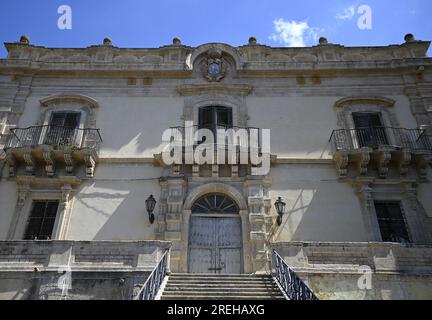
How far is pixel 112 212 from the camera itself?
1187 centimetres

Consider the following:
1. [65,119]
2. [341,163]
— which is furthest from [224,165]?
[65,119]

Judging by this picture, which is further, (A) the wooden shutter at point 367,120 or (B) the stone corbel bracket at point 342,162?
(A) the wooden shutter at point 367,120

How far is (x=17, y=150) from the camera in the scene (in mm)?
12250

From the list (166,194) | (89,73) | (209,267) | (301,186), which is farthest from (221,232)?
(89,73)

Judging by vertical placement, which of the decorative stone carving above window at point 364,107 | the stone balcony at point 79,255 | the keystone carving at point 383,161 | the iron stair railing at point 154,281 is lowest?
the iron stair railing at point 154,281

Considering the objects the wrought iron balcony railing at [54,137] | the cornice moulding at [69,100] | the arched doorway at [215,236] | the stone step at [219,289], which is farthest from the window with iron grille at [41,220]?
the stone step at [219,289]

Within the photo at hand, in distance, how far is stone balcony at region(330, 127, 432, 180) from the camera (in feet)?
40.2

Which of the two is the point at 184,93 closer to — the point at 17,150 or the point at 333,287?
the point at 17,150

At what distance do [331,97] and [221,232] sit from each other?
6.83m

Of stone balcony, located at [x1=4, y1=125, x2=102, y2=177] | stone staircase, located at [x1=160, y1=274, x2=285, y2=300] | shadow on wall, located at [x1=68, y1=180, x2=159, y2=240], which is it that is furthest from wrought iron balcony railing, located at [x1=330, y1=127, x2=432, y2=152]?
stone balcony, located at [x1=4, y1=125, x2=102, y2=177]

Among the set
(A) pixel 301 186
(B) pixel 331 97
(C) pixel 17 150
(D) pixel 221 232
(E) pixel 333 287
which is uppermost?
(B) pixel 331 97

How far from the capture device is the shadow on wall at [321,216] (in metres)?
11.5

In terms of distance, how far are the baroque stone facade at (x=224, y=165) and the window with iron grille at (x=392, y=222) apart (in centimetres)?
8

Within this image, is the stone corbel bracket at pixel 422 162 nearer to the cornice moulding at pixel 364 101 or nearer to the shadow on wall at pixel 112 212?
the cornice moulding at pixel 364 101
